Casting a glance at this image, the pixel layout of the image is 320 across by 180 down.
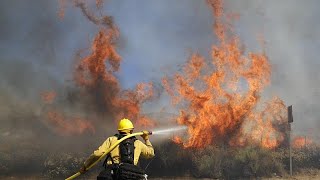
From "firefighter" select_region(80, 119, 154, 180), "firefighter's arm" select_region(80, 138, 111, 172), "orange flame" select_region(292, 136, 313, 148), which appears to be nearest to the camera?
"firefighter" select_region(80, 119, 154, 180)

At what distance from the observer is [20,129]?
27375 mm

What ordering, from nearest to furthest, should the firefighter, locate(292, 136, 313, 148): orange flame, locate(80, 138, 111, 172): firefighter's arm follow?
the firefighter → locate(80, 138, 111, 172): firefighter's arm → locate(292, 136, 313, 148): orange flame

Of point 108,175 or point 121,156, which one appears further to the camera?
point 121,156

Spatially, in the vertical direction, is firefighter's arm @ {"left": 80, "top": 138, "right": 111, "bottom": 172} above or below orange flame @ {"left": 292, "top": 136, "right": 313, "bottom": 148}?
above

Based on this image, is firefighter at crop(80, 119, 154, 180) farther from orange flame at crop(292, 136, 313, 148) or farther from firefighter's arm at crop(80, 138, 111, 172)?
orange flame at crop(292, 136, 313, 148)

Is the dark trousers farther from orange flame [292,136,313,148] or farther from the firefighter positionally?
orange flame [292,136,313,148]

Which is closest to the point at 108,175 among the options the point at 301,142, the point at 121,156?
the point at 121,156

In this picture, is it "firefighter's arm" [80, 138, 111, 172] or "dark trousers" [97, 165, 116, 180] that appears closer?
"dark trousers" [97, 165, 116, 180]

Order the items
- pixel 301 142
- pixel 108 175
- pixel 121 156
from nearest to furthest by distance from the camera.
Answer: pixel 108 175
pixel 121 156
pixel 301 142

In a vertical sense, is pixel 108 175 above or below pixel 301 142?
above

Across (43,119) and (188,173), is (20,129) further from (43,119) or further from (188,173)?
(188,173)

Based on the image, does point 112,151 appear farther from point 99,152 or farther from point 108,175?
point 108,175

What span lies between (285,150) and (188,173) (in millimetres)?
7366

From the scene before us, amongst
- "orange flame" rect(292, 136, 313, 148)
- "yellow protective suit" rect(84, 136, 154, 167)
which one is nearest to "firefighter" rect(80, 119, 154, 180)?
"yellow protective suit" rect(84, 136, 154, 167)
